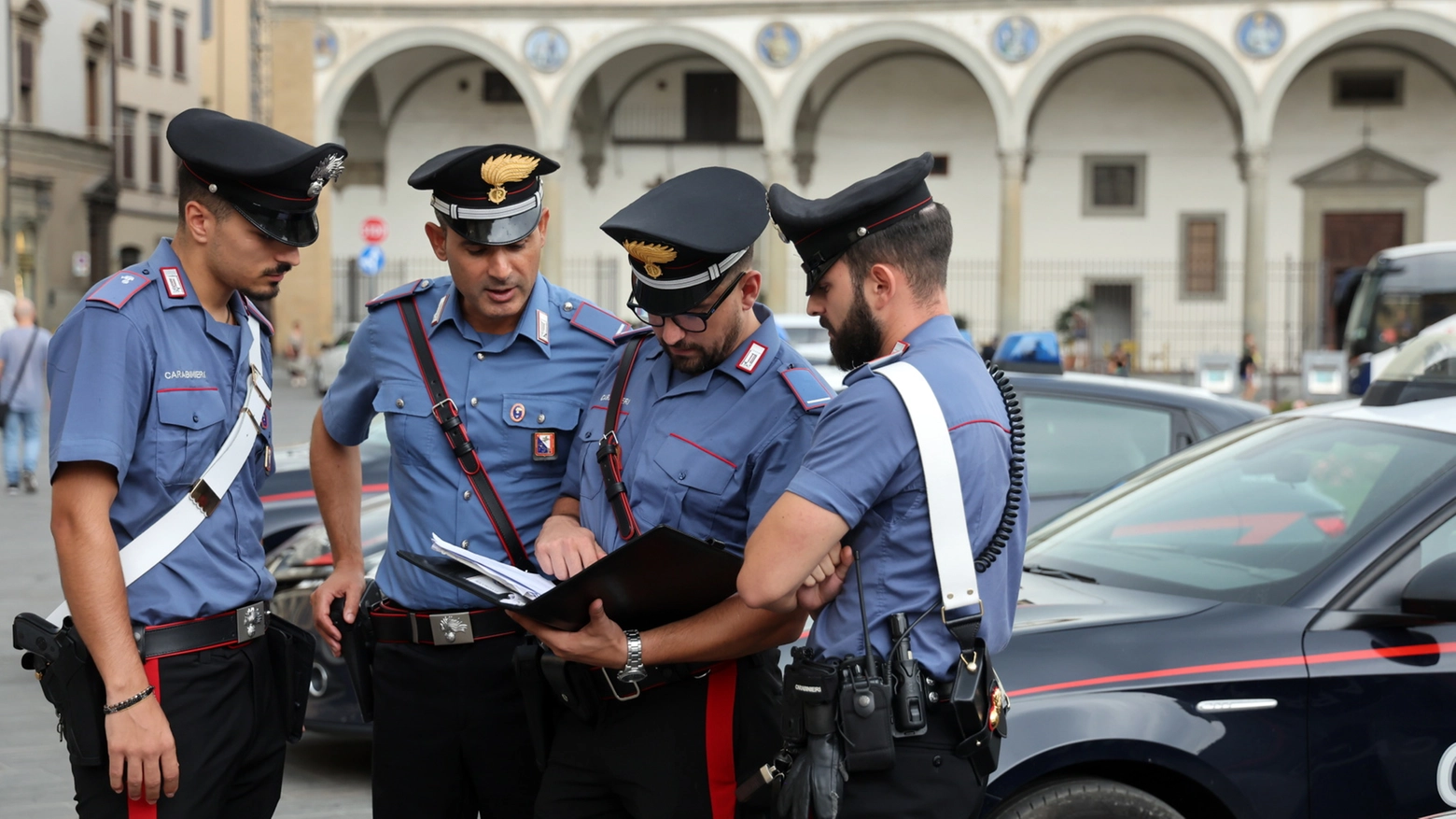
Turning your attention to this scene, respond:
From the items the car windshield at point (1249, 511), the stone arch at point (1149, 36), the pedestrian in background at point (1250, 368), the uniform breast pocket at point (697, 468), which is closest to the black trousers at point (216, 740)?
the uniform breast pocket at point (697, 468)

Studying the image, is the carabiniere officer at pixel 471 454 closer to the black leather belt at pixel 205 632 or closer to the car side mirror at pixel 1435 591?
the black leather belt at pixel 205 632

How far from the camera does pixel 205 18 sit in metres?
42.7

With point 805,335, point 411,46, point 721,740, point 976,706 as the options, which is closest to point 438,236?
point 721,740

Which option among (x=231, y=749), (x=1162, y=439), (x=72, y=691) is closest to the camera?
(x=72, y=691)

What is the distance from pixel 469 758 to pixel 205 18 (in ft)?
145

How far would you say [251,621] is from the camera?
2754 mm

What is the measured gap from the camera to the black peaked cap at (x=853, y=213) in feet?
7.90

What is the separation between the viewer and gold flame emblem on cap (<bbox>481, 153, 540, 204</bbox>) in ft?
9.43

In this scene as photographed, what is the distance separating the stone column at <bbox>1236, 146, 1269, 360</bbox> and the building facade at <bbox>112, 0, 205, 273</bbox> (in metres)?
26.3

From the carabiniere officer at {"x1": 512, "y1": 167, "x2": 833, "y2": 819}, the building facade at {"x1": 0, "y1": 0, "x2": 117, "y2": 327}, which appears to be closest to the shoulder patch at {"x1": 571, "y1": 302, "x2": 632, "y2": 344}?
the carabiniere officer at {"x1": 512, "y1": 167, "x2": 833, "y2": 819}

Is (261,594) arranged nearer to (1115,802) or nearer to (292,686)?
(292,686)

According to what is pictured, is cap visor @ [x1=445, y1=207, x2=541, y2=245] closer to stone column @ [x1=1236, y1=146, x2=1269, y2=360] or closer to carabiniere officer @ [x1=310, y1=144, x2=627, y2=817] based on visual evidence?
carabiniere officer @ [x1=310, y1=144, x2=627, y2=817]

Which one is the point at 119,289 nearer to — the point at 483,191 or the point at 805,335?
the point at 483,191

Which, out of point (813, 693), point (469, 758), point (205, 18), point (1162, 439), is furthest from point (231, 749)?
point (205, 18)
